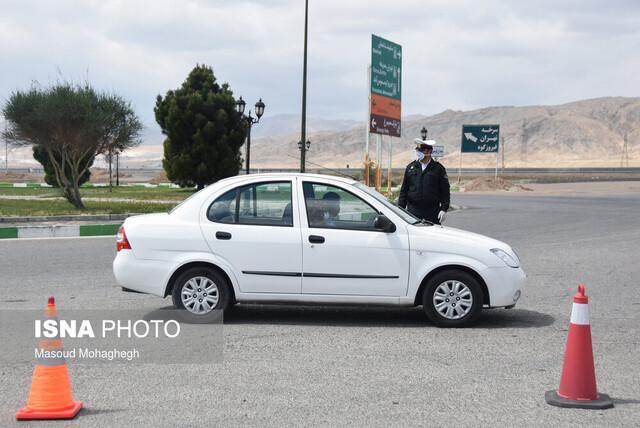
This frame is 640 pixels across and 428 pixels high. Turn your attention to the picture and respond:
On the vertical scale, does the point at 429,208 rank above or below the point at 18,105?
below

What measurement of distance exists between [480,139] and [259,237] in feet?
208

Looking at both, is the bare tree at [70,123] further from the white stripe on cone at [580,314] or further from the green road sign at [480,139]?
the green road sign at [480,139]

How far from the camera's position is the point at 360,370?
6441 millimetres

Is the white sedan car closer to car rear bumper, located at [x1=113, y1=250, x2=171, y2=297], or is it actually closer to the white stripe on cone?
car rear bumper, located at [x1=113, y1=250, x2=171, y2=297]

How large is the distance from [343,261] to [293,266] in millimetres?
476

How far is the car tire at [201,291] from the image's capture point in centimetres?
825

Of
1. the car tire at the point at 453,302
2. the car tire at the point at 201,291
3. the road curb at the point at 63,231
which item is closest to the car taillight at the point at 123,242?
the car tire at the point at 201,291

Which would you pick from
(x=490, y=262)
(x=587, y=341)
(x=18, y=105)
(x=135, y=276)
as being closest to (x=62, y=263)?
(x=135, y=276)

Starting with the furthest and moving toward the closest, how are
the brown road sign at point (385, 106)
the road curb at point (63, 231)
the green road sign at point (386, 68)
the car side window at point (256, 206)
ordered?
1. the brown road sign at point (385, 106)
2. the green road sign at point (386, 68)
3. the road curb at point (63, 231)
4. the car side window at point (256, 206)

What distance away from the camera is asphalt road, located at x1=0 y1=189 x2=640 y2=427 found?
17.3ft

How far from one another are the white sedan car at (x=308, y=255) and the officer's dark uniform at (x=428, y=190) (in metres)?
2.16

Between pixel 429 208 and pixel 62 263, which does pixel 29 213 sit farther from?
pixel 429 208

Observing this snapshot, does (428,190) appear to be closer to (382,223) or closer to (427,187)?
(427,187)

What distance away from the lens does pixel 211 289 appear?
827 centimetres
